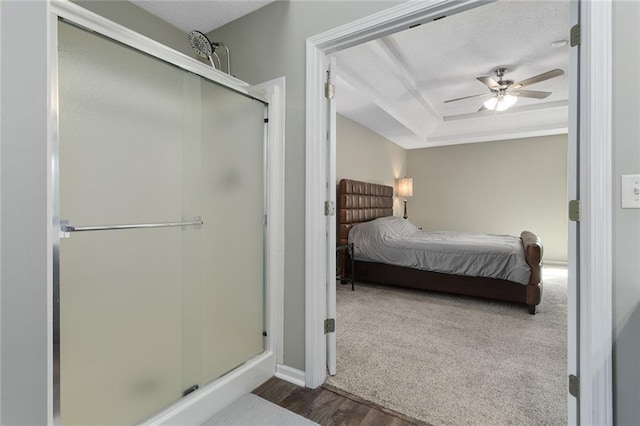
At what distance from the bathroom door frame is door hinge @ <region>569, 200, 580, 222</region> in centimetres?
147

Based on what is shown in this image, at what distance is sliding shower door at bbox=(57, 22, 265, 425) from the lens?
3.94ft

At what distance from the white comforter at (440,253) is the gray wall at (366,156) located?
3.25 feet

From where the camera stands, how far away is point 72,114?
46.9 inches

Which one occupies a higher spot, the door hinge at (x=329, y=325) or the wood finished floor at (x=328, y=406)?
the door hinge at (x=329, y=325)

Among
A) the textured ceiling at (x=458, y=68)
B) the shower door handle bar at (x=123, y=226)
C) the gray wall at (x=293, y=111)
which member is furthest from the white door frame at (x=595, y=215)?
the shower door handle bar at (x=123, y=226)

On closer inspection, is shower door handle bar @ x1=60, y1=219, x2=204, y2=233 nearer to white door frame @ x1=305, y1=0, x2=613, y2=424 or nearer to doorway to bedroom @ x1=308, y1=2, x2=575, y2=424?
doorway to bedroom @ x1=308, y1=2, x2=575, y2=424

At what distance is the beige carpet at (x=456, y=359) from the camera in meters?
1.63

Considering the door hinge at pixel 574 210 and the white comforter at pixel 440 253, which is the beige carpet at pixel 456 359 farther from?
the door hinge at pixel 574 210

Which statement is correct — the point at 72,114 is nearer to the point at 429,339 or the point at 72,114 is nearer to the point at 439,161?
the point at 429,339

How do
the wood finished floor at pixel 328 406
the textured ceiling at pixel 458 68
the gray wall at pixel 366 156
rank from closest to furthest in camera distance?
the wood finished floor at pixel 328 406 < the textured ceiling at pixel 458 68 < the gray wall at pixel 366 156

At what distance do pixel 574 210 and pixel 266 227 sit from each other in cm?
158

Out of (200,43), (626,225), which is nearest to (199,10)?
(200,43)

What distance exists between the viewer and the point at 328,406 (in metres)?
1.63

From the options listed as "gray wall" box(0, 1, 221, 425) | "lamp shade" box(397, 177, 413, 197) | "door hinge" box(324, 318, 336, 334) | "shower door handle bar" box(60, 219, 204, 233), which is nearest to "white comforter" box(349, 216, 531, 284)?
"lamp shade" box(397, 177, 413, 197)
